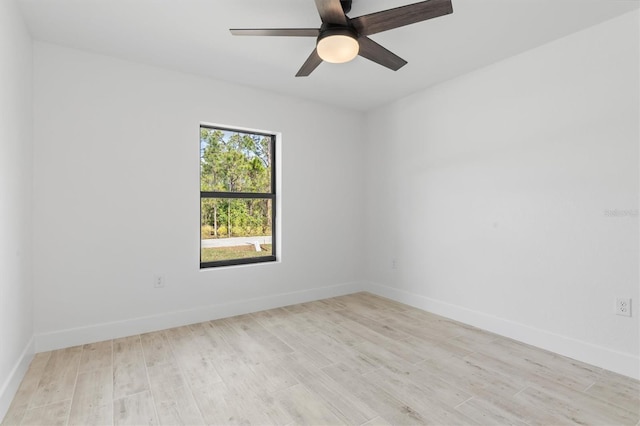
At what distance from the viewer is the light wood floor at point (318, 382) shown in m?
1.86

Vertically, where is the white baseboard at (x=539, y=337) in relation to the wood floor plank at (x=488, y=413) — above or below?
above

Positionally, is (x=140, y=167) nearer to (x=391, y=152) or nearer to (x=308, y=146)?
(x=308, y=146)

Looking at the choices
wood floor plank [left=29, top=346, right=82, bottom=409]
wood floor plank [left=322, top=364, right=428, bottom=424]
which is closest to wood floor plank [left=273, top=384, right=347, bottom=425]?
wood floor plank [left=322, top=364, right=428, bottom=424]

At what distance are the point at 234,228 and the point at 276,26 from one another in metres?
2.16

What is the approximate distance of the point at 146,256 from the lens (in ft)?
10.2

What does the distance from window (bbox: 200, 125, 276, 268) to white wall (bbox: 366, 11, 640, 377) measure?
1.70m

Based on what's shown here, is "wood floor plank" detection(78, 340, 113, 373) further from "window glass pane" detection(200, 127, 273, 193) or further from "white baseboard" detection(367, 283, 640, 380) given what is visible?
"white baseboard" detection(367, 283, 640, 380)

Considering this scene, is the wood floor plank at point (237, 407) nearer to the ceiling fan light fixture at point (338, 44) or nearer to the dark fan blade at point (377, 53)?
the ceiling fan light fixture at point (338, 44)

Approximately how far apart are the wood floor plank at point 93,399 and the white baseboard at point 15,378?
0.32 meters

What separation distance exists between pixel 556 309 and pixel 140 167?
387cm

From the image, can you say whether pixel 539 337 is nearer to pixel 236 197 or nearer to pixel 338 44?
pixel 338 44

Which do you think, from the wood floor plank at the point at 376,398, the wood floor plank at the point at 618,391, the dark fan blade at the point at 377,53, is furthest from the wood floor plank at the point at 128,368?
the wood floor plank at the point at 618,391

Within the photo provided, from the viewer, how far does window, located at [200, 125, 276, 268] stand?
A: 142 inches

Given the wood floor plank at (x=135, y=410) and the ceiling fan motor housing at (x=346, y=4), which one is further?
the ceiling fan motor housing at (x=346, y=4)
